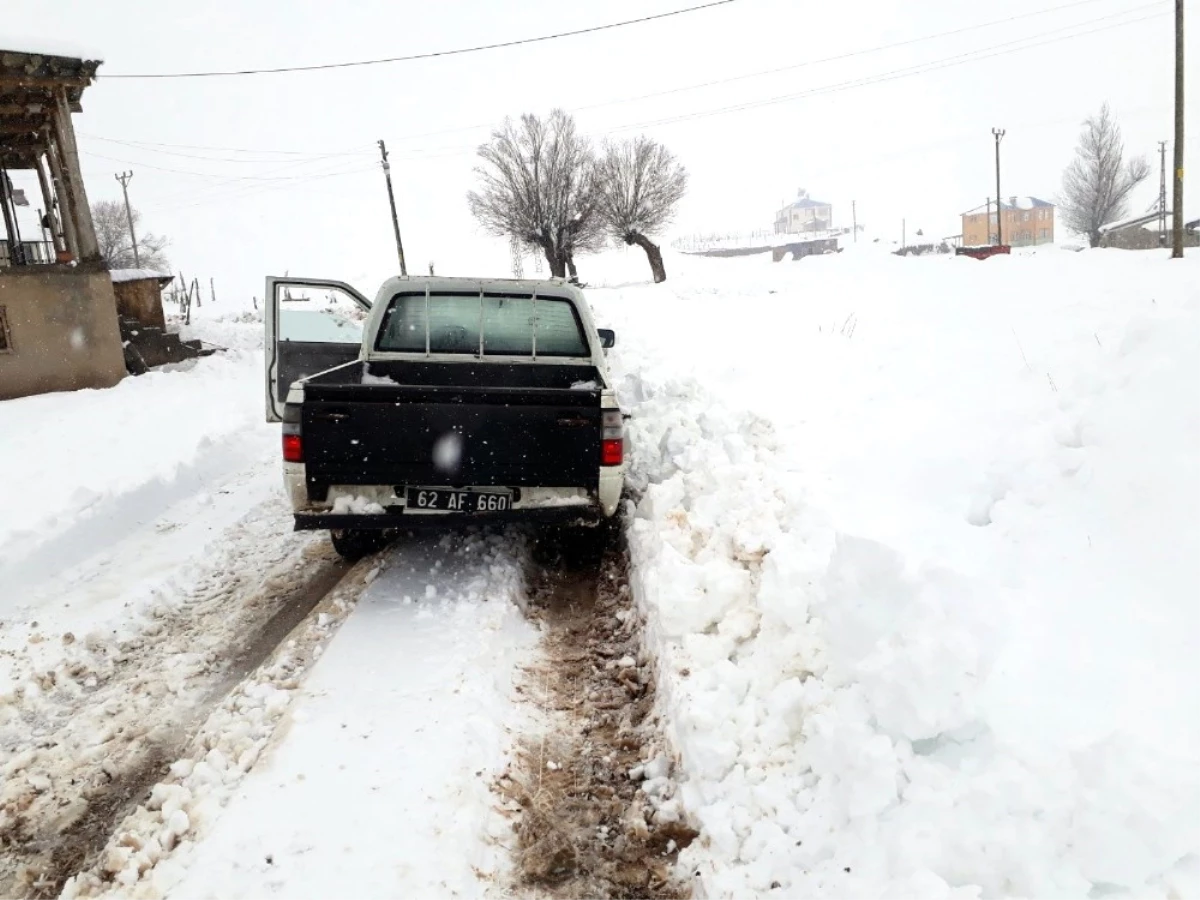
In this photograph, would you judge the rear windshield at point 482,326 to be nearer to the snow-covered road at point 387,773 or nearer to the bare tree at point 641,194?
the snow-covered road at point 387,773

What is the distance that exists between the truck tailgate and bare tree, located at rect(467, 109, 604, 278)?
4079 centimetres

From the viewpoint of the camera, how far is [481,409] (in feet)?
14.6

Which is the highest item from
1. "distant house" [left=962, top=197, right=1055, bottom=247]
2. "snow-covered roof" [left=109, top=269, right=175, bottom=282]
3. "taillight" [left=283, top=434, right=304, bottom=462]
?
"distant house" [left=962, top=197, right=1055, bottom=247]

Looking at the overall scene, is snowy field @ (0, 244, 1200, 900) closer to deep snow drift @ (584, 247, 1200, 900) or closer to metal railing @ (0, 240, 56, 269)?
deep snow drift @ (584, 247, 1200, 900)

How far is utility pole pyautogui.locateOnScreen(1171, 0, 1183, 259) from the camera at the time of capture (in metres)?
20.6

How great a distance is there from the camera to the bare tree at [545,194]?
44.3m

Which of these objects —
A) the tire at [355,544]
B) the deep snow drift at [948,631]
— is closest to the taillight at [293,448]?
the tire at [355,544]

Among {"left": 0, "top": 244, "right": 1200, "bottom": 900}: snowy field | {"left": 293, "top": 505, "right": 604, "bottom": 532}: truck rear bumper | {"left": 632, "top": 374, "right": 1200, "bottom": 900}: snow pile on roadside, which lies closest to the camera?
{"left": 632, "top": 374, "right": 1200, "bottom": 900}: snow pile on roadside

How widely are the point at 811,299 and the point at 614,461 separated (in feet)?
45.8

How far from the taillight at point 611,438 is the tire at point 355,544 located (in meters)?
2.18

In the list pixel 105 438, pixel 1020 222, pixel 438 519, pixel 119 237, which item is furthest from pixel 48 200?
pixel 1020 222

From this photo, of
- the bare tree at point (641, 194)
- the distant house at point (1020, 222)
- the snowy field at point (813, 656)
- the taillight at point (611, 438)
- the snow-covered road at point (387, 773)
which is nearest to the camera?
the snowy field at point (813, 656)

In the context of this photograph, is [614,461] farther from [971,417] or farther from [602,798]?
[971,417]

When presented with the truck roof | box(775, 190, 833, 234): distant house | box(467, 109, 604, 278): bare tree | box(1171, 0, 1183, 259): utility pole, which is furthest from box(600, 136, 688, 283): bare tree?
box(775, 190, 833, 234): distant house
